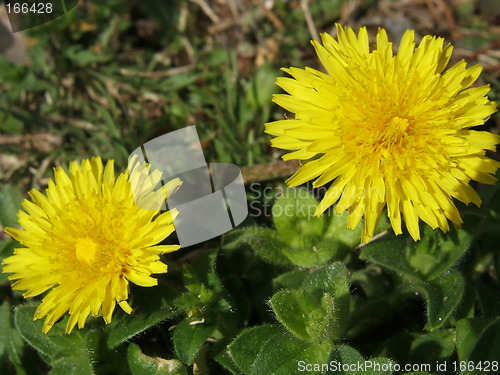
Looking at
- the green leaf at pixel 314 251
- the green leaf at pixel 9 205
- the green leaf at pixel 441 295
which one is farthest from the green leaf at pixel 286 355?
the green leaf at pixel 9 205

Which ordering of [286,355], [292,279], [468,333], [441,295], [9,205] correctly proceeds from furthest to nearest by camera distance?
1. [9,205]
2. [292,279]
3. [441,295]
4. [468,333]
5. [286,355]

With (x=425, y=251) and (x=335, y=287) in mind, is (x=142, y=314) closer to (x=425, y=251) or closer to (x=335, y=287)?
(x=335, y=287)

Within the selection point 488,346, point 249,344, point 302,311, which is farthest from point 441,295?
point 249,344

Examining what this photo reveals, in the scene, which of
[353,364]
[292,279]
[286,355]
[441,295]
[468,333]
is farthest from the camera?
[292,279]

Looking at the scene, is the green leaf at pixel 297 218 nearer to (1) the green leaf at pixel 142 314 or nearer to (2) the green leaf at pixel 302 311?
(2) the green leaf at pixel 302 311

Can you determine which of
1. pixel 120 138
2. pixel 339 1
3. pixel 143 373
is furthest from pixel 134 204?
pixel 339 1

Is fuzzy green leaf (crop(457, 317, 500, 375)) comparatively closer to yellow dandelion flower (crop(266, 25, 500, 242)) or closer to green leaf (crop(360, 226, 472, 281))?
green leaf (crop(360, 226, 472, 281))

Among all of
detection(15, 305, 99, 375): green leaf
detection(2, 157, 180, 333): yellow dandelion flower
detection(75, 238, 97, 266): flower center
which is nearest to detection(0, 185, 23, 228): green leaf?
detection(2, 157, 180, 333): yellow dandelion flower

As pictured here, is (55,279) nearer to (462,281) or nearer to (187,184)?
(187,184)
